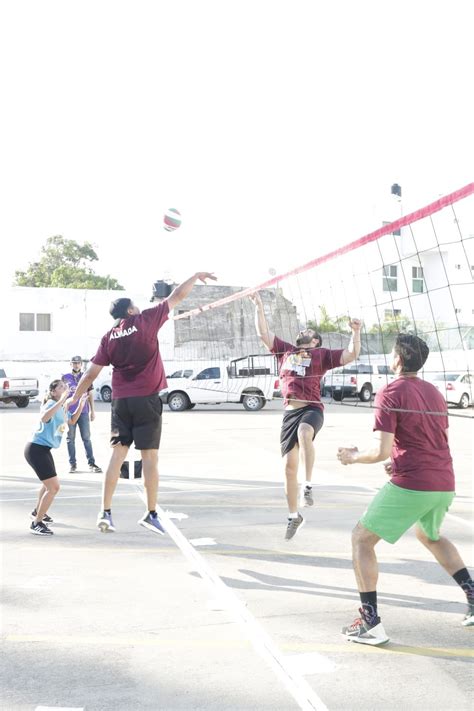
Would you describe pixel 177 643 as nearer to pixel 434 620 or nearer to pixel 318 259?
pixel 434 620

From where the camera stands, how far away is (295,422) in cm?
723

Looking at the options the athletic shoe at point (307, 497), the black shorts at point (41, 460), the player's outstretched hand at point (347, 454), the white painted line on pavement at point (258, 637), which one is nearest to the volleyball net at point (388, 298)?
the athletic shoe at point (307, 497)

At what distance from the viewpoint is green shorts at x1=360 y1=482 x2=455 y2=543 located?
4.39 metres

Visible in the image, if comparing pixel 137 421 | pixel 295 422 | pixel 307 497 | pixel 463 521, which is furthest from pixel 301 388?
pixel 463 521

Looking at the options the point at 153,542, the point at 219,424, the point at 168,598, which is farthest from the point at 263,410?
the point at 168,598

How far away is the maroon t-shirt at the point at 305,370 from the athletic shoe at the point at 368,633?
3157 mm

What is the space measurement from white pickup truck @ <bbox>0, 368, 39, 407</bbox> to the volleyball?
1458cm

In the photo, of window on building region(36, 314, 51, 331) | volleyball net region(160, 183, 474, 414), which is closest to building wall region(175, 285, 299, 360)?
volleyball net region(160, 183, 474, 414)

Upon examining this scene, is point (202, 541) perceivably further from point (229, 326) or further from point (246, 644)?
point (229, 326)

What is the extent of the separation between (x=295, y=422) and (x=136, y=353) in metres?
1.80

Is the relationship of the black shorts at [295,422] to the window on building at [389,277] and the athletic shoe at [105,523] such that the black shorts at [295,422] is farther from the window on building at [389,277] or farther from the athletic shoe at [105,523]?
the window on building at [389,277]

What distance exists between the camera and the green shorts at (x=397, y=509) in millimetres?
4391

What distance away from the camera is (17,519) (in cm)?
809

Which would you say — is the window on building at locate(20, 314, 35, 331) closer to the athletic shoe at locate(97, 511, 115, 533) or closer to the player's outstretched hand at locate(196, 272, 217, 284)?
the athletic shoe at locate(97, 511, 115, 533)
